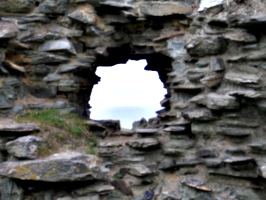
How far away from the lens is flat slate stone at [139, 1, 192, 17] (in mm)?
7969

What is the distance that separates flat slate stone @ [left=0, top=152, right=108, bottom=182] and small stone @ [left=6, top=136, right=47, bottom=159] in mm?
171

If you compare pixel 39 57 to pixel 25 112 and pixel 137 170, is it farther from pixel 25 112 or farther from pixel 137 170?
pixel 137 170

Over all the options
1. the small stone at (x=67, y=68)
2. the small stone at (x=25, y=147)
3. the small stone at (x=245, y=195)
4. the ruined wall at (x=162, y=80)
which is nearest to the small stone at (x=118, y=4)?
the ruined wall at (x=162, y=80)

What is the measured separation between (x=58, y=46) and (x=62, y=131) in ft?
6.31

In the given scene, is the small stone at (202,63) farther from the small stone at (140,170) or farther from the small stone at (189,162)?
the small stone at (140,170)

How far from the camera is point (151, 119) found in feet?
27.8

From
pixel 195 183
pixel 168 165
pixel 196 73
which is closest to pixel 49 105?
pixel 168 165

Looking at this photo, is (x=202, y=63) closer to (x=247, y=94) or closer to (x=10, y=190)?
(x=247, y=94)

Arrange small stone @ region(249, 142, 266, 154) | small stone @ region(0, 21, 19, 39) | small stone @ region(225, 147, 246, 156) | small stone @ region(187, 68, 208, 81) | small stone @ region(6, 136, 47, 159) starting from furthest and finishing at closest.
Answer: small stone @ region(0, 21, 19, 39) < small stone @ region(187, 68, 208, 81) < small stone @ region(225, 147, 246, 156) < small stone @ region(6, 136, 47, 159) < small stone @ region(249, 142, 266, 154)

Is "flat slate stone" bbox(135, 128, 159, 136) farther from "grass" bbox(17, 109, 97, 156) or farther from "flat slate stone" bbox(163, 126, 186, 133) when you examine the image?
"grass" bbox(17, 109, 97, 156)

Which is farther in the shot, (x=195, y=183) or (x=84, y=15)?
(x=84, y=15)

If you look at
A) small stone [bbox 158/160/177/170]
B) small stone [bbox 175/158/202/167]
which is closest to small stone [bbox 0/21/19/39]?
small stone [bbox 158/160/177/170]

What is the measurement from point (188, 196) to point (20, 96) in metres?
4.04

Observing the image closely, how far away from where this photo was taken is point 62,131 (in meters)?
7.21
